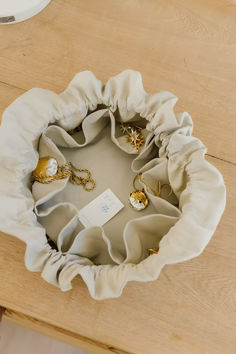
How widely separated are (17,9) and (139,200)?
52 centimetres

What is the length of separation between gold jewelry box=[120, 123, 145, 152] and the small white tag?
113mm

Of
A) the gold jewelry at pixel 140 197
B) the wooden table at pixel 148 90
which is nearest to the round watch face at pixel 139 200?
the gold jewelry at pixel 140 197

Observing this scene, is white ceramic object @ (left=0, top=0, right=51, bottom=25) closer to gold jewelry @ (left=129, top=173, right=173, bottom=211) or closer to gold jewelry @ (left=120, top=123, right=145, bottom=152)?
gold jewelry @ (left=120, top=123, right=145, bottom=152)

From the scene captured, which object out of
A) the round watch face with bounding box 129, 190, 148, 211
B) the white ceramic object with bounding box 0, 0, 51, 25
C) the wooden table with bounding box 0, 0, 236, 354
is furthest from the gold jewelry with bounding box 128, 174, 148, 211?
the white ceramic object with bounding box 0, 0, 51, 25

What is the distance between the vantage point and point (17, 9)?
733 mm

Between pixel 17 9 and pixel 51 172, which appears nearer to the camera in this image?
pixel 51 172

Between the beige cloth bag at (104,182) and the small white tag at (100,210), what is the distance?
0.04 ft

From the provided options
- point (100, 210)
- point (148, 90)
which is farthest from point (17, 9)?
point (100, 210)

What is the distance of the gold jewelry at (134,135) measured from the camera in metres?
0.66

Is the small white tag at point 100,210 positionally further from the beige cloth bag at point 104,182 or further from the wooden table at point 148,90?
the wooden table at point 148,90

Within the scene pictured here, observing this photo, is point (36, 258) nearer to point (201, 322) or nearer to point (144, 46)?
point (201, 322)

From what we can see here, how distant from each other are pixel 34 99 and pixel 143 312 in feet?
1.44

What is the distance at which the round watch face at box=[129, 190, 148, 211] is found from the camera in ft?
2.10

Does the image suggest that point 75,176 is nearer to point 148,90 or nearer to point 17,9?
point 148,90
